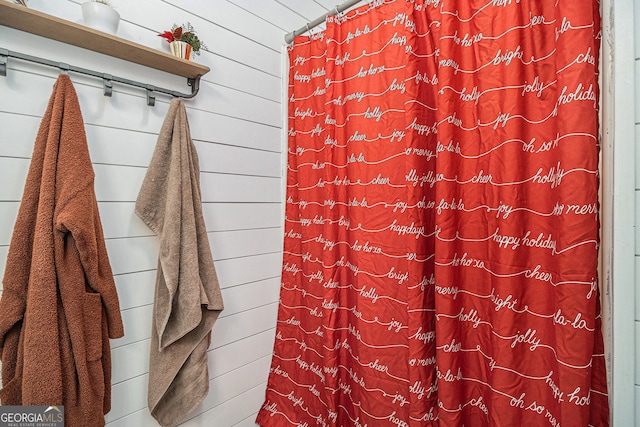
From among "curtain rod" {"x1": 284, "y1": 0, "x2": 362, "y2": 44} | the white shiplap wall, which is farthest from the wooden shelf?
"curtain rod" {"x1": 284, "y1": 0, "x2": 362, "y2": 44}

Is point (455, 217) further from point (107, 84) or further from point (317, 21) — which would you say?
point (107, 84)

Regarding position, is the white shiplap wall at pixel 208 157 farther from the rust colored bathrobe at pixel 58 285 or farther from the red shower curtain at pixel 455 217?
the red shower curtain at pixel 455 217

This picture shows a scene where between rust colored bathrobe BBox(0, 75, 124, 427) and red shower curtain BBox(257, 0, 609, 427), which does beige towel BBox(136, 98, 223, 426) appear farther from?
red shower curtain BBox(257, 0, 609, 427)

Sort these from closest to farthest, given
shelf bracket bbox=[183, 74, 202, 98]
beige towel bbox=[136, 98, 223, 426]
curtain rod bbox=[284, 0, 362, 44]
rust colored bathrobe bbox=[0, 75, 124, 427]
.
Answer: rust colored bathrobe bbox=[0, 75, 124, 427], beige towel bbox=[136, 98, 223, 426], shelf bracket bbox=[183, 74, 202, 98], curtain rod bbox=[284, 0, 362, 44]

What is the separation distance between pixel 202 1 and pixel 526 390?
1.69m

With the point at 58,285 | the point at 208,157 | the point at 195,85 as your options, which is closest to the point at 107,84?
the point at 195,85

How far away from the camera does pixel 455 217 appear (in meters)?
0.96

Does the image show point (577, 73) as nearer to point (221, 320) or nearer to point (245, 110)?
point (245, 110)

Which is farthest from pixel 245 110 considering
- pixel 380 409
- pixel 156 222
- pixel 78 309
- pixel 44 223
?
pixel 380 409

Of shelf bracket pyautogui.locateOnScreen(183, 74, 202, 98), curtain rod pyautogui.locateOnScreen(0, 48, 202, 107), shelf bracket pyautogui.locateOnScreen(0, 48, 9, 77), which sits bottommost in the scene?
shelf bracket pyautogui.locateOnScreen(0, 48, 9, 77)

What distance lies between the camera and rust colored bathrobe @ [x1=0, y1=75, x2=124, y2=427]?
27.7 inches

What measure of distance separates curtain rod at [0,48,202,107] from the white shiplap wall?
0.08 ft

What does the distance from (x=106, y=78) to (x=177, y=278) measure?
0.65m

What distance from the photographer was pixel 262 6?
4.48 ft
